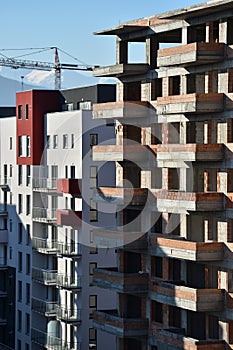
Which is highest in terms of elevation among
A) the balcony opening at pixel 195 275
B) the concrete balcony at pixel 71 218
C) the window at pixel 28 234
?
the concrete balcony at pixel 71 218

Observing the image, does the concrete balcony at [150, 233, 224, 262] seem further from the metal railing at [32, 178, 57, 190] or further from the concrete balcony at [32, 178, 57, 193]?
the metal railing at [32, 178, 57, 190]

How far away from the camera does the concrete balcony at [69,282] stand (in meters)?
96.4

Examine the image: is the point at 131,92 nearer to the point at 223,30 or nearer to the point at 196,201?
the point at 223,30

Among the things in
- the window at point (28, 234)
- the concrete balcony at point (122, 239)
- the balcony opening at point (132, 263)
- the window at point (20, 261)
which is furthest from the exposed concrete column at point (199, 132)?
the window at point (20, 261)

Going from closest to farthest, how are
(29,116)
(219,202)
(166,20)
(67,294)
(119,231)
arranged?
(219,202) → (166,20) → (119,231) → (67,294) → (29,116)

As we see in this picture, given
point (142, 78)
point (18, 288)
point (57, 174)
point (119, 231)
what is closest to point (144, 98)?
point (142, 78)

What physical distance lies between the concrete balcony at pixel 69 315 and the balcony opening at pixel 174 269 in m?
24.8

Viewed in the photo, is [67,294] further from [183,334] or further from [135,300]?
[183,334]

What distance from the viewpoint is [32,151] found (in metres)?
105

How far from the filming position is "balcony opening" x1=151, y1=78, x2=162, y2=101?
2899 inches

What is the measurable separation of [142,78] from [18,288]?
126ft

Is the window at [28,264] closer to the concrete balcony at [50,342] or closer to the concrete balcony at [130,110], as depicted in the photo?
Answer: the concrete balcony at [50,342]

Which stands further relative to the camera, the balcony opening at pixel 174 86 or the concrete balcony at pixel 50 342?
the concrete balcony at pixel 50 342

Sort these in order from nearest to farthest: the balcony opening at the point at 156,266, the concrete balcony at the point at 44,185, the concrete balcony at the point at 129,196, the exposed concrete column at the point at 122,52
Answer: the balcony opening at the point at 156,266, the concrete balcony at the point at 129,196, the exposed concrete column at the point at 122,52, the concrete balcony at the point at 44,185
